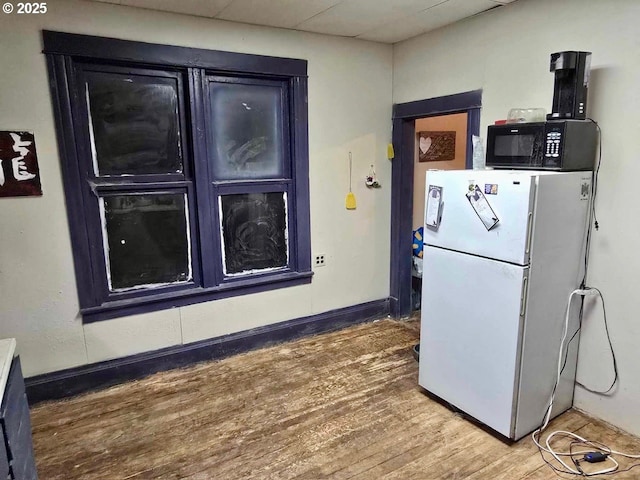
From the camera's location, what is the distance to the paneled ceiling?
8.40ft

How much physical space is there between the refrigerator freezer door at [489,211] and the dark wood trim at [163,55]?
140 centimetres

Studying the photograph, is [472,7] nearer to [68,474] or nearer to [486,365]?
[486,365]

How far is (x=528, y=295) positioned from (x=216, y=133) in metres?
2.21

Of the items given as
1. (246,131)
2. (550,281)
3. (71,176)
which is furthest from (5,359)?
(550,281)

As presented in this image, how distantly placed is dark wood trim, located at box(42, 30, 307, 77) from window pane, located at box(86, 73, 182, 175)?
5.2 inches

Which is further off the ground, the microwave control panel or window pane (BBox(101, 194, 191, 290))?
the microwave control panel

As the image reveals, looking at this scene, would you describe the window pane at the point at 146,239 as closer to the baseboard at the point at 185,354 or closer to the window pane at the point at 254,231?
the window pane at the point at 254,231

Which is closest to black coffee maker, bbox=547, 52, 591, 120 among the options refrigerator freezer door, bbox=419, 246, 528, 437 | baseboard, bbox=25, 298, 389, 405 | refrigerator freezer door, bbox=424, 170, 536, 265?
refrigerator freezer door, bbox=424, 170, 536, 265

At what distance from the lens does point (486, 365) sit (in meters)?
2.31

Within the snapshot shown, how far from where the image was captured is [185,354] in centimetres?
309

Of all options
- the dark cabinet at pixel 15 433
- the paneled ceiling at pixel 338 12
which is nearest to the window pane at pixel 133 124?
the paneled ceiling at pixel 338 12

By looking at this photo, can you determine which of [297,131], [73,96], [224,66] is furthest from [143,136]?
[297,131]

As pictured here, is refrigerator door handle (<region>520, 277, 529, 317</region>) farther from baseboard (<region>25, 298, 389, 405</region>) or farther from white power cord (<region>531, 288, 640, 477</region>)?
baseboard (<region>25, 298, 389, 405</region>)

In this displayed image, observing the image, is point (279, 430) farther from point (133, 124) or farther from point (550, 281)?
point (133, 124)
